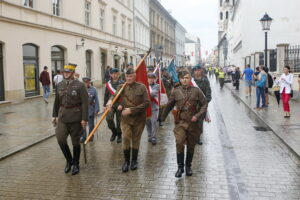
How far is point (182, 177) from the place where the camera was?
545 cm

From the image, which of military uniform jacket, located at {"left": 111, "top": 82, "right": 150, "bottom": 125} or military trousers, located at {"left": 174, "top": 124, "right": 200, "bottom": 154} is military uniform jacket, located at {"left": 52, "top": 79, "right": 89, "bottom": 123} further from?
military trousers, located at {"left": 174, "top": 124, "right": 200, "bottom": 154}

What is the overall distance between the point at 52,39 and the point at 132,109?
15982 millimetres

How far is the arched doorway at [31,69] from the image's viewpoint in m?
17.9

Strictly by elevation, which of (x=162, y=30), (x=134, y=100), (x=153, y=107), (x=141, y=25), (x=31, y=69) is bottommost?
(x=153, y=107)

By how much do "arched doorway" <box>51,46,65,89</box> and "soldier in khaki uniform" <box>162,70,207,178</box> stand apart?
54.5ft

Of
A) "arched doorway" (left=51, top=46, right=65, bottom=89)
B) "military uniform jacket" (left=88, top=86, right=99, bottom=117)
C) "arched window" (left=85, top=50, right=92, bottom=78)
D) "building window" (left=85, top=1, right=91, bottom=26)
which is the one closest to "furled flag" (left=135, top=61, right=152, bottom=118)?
"military uniform jacket" (left=88, top=86, right=99, bottom=117)

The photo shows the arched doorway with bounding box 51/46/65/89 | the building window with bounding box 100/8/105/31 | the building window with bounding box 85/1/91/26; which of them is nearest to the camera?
the arched doorway with bounding box 51/46/65/89

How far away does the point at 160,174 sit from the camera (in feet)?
18.4

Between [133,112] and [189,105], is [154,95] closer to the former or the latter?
[133,112]

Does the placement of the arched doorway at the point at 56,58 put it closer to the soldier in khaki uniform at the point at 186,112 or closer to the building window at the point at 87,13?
the building window at the point at 87,13

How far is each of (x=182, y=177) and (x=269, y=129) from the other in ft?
16.3

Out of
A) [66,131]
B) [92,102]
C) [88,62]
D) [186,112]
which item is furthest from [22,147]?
[88,62]

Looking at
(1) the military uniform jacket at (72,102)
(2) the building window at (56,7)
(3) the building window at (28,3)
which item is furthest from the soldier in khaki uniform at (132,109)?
(2) the building window at (56,7)

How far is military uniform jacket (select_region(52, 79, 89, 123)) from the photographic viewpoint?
18.4ft
